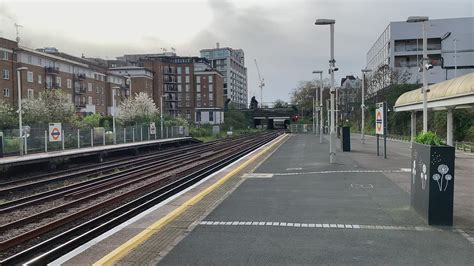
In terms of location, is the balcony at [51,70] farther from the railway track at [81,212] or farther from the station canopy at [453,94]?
the station canopy at [453,94]

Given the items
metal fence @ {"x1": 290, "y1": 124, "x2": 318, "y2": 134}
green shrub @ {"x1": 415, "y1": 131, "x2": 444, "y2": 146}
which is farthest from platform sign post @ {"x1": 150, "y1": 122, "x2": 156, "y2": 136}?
metal fence @ {"x1": 290, "y1": 124, "x2": 318, "y2": 134}

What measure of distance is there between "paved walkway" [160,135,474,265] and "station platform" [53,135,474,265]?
0.01m

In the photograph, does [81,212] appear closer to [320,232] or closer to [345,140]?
[320,232]

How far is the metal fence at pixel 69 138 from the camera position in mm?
29047

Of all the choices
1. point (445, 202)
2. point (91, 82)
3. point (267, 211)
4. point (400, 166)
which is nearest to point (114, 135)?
point (400, 166)

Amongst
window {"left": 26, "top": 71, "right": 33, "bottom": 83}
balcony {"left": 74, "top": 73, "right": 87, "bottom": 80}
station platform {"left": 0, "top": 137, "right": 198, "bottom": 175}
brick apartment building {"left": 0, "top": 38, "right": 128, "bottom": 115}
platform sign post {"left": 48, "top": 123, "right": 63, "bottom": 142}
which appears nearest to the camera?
station platform {"left": 0, "top": 137, "right": 198, "bottom": 175}

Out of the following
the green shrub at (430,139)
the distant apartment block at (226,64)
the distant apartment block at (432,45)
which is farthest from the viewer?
the distant apartment block at (226,64)

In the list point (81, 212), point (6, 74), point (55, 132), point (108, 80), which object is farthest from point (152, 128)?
point (108, 80)

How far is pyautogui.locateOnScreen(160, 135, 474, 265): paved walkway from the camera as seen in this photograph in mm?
6473

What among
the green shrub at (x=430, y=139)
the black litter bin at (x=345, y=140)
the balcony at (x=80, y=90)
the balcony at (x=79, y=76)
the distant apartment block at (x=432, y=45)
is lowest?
the black litter bin at (x=345, y=140)

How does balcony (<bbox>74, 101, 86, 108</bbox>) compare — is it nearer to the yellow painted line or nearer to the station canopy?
the station canopy

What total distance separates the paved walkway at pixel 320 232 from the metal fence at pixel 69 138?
68.1 feet

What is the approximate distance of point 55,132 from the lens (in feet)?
104

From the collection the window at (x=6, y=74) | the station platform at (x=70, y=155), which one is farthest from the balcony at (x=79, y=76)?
the station platform at (x=70, y=155)
